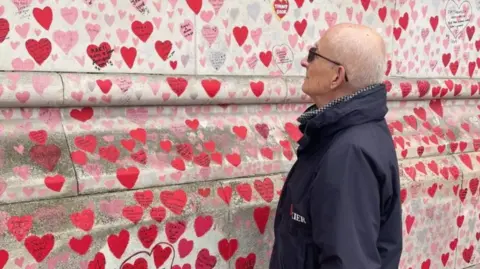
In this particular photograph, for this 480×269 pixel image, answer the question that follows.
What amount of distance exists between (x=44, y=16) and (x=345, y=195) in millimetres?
1385

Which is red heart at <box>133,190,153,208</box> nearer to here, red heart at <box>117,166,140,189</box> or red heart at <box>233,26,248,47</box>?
red heart at <box>117,166,140,189</box>

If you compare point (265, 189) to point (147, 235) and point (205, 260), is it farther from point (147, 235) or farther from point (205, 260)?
point (147, 235)

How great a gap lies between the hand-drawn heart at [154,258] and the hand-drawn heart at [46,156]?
1.61 feet

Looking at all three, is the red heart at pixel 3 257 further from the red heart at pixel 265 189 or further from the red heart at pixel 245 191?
the red heart at pixel 265 189

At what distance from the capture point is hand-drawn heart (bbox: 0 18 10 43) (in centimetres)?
224

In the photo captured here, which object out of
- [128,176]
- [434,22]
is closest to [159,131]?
[128,176]

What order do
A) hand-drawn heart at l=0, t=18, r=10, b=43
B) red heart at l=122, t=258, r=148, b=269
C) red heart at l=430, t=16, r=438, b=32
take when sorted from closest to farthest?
hand-drawn heart at l=0, t=18, r=10, b=43 → red heart at l=122, t=258, r=148, b=269 → red heart at l=430, t=16, r=438, b=32

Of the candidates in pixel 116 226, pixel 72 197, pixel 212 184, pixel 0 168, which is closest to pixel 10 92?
pixel 0 168

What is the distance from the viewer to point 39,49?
92.1 inches

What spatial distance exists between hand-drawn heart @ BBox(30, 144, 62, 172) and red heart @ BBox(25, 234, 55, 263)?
271mm

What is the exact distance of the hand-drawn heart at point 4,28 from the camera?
2238 millimetres

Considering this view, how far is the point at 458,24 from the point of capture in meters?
4.09

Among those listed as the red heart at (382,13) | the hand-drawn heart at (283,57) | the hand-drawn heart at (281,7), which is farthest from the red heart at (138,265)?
the red heart at (382,13)

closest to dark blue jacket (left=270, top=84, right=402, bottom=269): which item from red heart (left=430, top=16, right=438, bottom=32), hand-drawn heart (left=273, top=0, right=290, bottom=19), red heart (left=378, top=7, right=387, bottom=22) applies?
hand-drawn heart (left=273, top=0, right=290, bottom=19)
